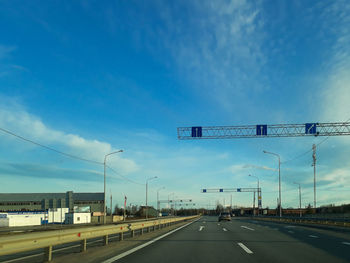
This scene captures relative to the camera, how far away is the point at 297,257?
9188 millimetres

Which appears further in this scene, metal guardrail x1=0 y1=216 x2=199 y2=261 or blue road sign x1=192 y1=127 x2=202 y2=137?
blue road sign x1=192 y1=127 x2=202 y2=137

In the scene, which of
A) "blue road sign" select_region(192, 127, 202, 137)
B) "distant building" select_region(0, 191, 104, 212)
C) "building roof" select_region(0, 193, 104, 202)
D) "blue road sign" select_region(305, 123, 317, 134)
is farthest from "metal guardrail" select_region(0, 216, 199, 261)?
"building roof" select_region(0, 193, 104, 202)

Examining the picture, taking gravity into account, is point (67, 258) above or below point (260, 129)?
below

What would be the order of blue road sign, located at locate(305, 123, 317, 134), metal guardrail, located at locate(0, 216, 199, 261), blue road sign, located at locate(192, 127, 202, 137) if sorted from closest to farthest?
metal guardrail, located at locate(0, 216, 199, 261) < blue road sign, located at locate(305, 123, 317, 134) < blue road sign, located at locate(192, 127, 202, 137)

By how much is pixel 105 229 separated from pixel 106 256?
7.02 ft

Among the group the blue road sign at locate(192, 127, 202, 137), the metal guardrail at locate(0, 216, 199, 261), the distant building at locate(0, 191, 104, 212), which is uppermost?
the blue road sign at locate(192, 127, 202, 137)

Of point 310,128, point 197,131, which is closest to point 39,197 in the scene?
point 197,131

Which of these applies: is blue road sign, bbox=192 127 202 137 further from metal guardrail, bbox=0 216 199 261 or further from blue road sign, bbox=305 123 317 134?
metal guardrail, bbox=0 216 199 261

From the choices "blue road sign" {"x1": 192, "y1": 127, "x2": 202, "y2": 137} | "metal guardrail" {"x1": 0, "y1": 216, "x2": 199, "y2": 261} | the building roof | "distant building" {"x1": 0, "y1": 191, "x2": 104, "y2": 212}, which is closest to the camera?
"metal guardrail" {"x1": 0, "y1": 216, "x2": 199, "y2": 261}

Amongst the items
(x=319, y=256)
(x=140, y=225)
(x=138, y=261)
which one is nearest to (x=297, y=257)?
(x=319, y=256)

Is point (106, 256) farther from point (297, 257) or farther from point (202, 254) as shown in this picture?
point (297, 257)

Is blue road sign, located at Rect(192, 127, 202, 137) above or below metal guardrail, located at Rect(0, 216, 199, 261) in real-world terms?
above

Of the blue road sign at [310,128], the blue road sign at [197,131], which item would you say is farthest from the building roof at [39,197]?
the blue road sign at [310,128]

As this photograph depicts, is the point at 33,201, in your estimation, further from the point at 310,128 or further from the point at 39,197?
the point at 310,128
